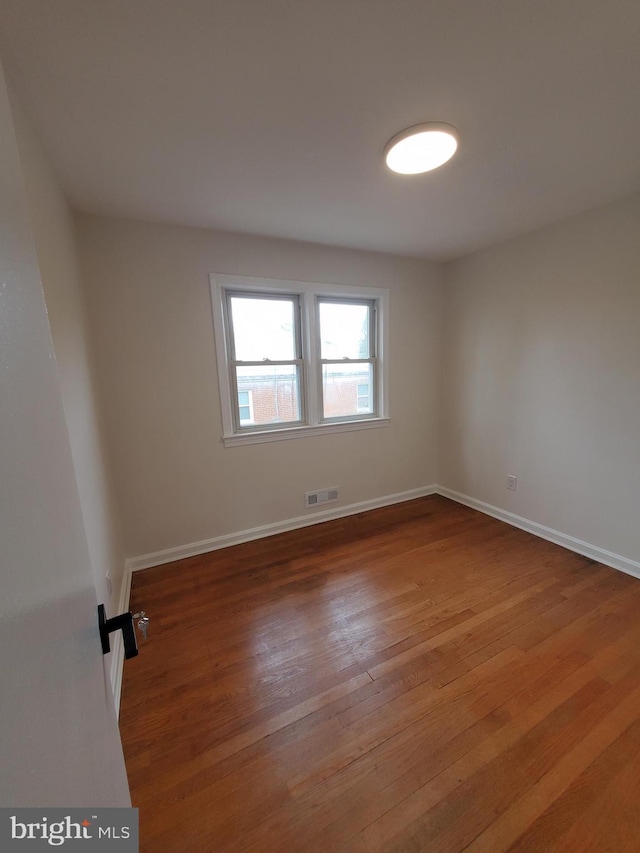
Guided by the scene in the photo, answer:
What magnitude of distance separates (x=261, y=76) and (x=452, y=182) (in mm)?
1157

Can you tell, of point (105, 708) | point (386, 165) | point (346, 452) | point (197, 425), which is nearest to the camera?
point (105, 708)

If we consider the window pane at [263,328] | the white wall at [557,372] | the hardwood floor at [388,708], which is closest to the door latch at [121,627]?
the hardwood floor at [388,708]

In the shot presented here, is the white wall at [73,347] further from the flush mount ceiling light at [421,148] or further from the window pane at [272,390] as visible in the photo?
the flush mount ceiling light at [421,148]

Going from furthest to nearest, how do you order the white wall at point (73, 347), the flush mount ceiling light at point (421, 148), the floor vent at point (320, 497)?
1. the floor vent at point (320, 497)
2. the flush mount ceiling light at point (421, 148)
3. the white wall at point (73, 347)

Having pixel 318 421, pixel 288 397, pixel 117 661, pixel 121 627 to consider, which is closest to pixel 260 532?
pixel 318 421

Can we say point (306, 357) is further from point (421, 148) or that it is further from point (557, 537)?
point (557, 537)

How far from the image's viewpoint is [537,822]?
1.06 m

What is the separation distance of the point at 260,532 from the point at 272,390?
123cm

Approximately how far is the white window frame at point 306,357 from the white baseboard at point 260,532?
Answer: 76 cm

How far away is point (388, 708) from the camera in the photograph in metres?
1.41

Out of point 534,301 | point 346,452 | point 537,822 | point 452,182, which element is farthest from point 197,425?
point 534,301

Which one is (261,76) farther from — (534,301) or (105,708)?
(534,301)

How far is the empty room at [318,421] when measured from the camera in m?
0.80

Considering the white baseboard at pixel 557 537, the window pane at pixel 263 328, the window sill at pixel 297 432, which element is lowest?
the white baseboard at pixel 557 537
